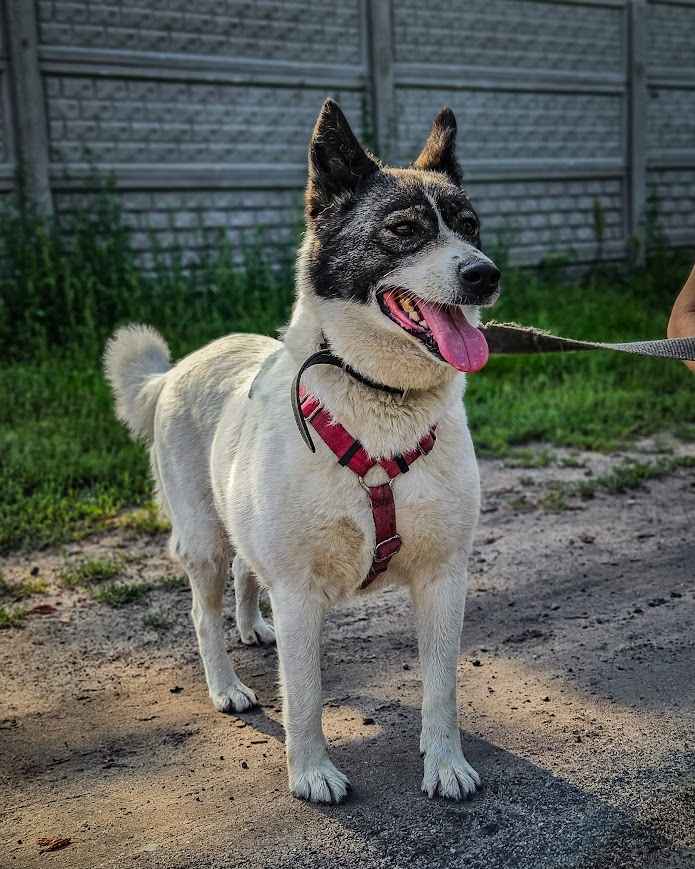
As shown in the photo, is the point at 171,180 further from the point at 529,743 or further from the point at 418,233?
the point at 529,743

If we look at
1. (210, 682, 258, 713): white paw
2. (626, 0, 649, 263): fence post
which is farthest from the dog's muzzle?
(626, 0, 649, 263): fence post

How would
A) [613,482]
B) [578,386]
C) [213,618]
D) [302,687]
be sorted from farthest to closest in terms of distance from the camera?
[578,386], [613,482], [213,618], [302,687]

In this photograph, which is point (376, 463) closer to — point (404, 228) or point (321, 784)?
point (404, 228)

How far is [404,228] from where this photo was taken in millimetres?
2471

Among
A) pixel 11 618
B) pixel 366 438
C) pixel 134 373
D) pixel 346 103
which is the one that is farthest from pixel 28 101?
pixel 366 438

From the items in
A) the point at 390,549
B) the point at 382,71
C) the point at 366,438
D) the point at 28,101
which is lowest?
the point at 390,549

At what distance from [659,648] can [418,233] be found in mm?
1687

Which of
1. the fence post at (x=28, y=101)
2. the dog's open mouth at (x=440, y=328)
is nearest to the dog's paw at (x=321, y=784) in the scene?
the dog's open mouth at (x=440, y=328)

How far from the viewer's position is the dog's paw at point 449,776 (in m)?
2.32

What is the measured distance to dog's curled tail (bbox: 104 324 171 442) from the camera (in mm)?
3486

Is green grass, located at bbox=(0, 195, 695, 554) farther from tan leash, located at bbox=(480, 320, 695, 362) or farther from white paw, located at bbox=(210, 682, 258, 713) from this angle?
tan leash, located at bbox=(480, 320, 695, 362)

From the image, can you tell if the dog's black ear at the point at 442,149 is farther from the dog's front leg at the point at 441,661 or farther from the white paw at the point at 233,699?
the white paw at the point at 233,699

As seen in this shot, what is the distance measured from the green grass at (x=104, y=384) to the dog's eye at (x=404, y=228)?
2533 millimetres

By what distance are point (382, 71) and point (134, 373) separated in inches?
282
